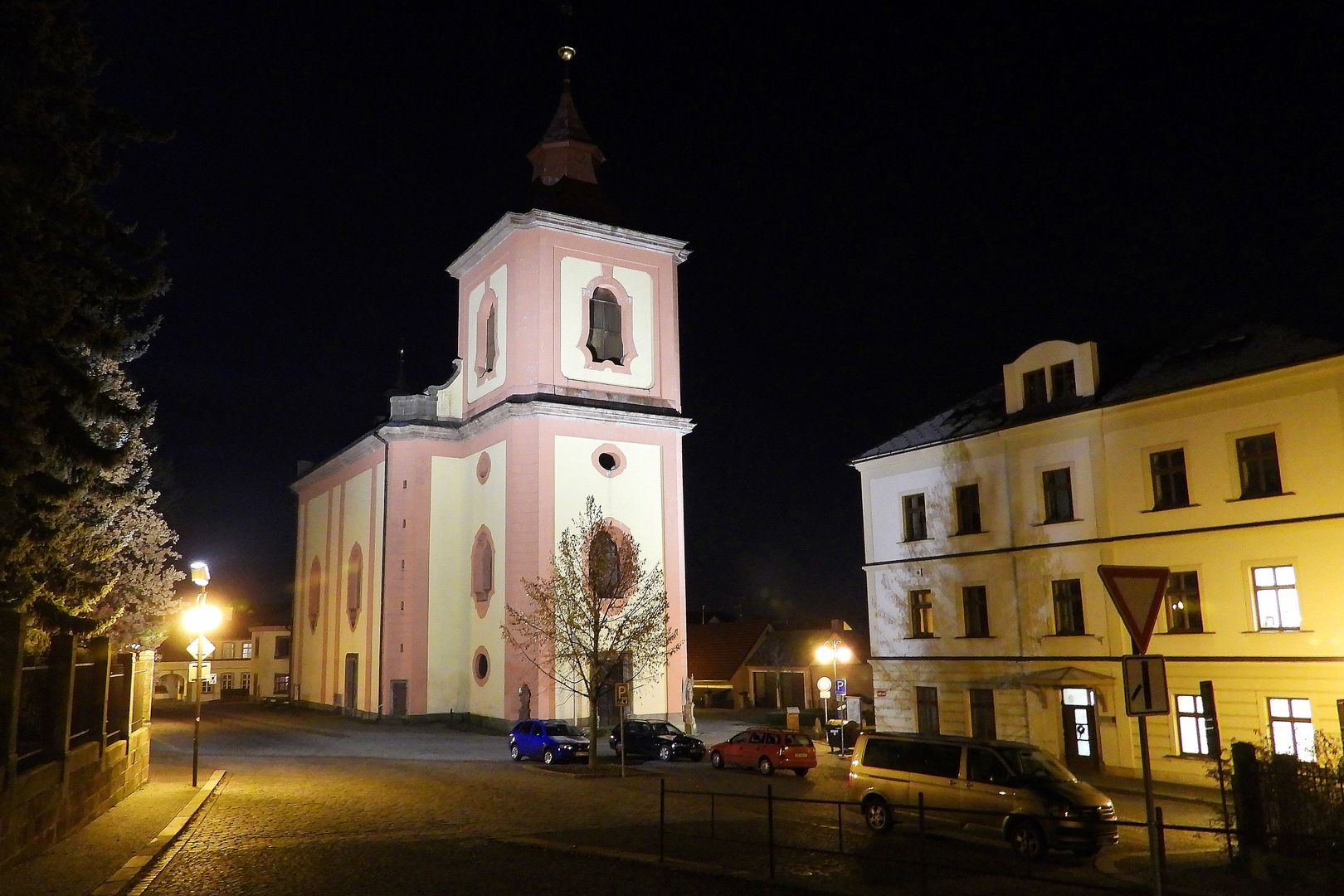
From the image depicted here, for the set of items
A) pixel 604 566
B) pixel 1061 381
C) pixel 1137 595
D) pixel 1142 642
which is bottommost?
pixel 1142 642

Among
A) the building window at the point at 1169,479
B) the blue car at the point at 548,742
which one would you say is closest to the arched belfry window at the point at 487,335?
the blue car at the point at 548,742

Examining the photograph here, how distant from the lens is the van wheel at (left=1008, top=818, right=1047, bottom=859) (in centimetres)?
1391

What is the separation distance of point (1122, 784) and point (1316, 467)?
25.0 ft

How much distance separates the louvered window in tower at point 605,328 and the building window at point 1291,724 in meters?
23.0

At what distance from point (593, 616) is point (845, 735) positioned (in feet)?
26.7

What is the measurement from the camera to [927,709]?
29438 mm

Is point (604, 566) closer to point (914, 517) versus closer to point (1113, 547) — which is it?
point (914, 517)

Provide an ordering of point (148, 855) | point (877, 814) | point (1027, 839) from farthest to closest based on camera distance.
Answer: point (877, 814) → point (1027, 839) → point (148, 855)

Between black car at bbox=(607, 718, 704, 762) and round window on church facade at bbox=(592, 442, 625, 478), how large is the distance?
9767 mm

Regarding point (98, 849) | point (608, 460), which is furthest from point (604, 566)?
point (98, 849)

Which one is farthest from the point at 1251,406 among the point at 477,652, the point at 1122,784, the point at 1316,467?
the point at 477,652

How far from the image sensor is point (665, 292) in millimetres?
39406

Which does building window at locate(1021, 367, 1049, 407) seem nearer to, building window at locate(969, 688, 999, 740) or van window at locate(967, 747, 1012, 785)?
building window at locate(969, 688, 999, 740)

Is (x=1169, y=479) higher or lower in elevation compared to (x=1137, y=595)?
higher
